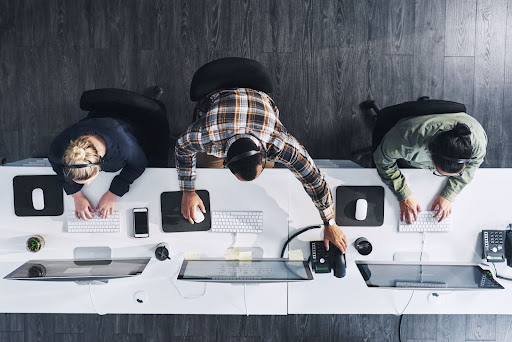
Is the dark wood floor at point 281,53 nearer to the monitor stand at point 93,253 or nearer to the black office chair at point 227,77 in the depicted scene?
the black office chair at point 227,77

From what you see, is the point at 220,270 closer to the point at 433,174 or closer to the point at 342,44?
the point at 433,174

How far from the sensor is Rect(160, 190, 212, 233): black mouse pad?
2.00m

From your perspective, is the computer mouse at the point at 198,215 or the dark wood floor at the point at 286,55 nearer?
the computer mouse at the point at 198,215

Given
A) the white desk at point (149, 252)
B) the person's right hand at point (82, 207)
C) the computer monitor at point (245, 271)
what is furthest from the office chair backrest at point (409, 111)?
the person's right hand at point (82, 207)

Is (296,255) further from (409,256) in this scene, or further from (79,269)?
(79,269)

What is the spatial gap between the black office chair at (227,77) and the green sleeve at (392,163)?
67 centimetres

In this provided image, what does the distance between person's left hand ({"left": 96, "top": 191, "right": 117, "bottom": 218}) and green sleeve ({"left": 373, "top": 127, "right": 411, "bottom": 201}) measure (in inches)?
53.5

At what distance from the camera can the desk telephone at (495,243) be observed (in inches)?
79.4

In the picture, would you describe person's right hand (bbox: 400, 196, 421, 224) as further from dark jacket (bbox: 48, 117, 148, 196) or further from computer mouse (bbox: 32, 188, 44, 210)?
computer mouse (bbox: 32, 188, 44, 210)

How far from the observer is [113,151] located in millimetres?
1744

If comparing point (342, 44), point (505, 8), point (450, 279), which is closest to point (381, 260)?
point (450, 279)

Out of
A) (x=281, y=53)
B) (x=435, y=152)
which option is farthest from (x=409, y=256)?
(x=281, y=53)

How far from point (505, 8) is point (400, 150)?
160 cm

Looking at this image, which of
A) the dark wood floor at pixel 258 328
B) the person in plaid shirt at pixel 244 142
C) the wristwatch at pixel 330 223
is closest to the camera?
the person in plaid shirt at pixel 244 142
